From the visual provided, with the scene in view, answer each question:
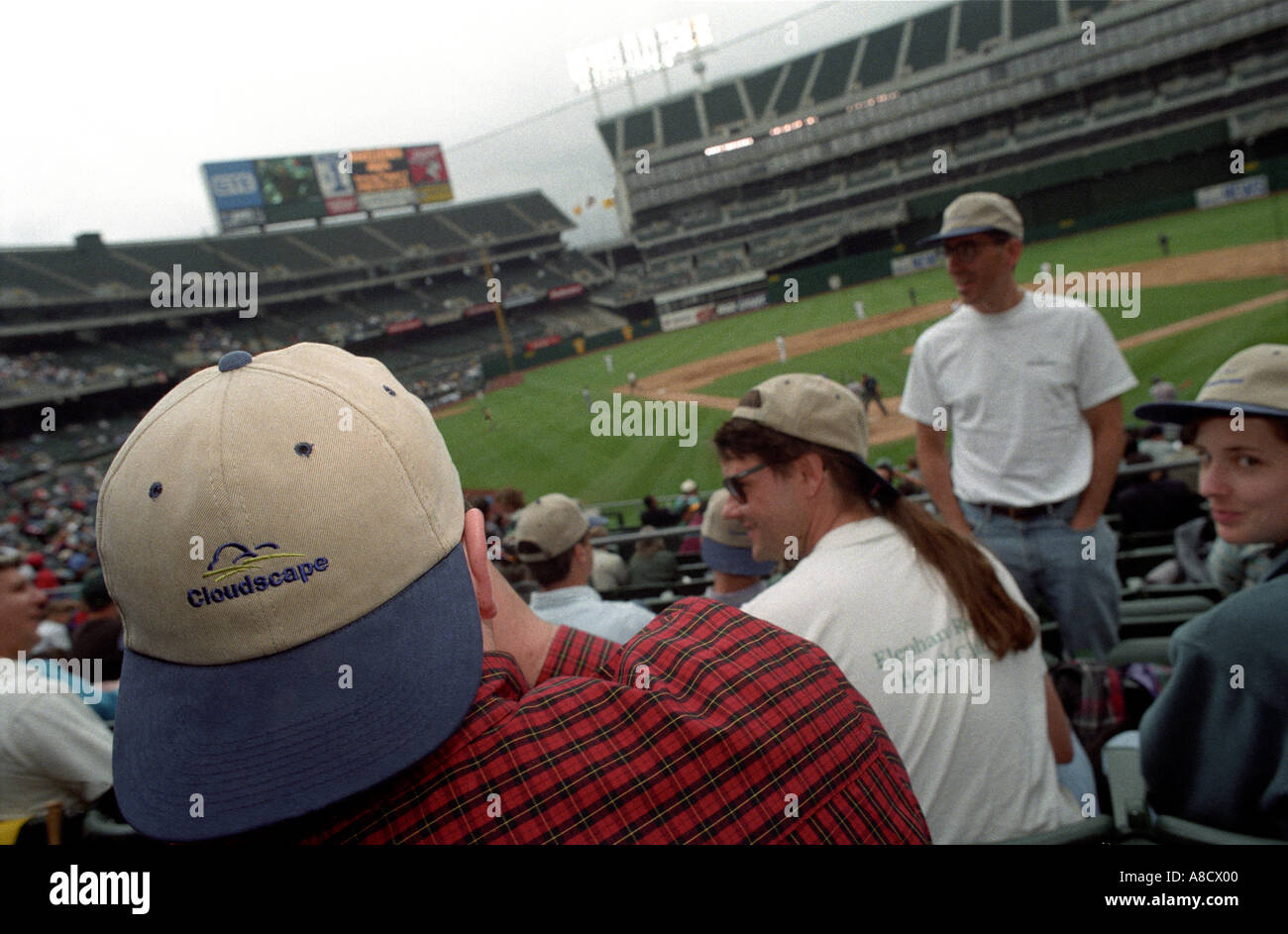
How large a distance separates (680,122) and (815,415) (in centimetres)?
3444

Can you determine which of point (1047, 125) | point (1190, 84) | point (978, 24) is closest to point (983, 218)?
point (1047, 125)

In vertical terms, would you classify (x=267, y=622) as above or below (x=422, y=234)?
below

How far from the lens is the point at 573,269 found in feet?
137

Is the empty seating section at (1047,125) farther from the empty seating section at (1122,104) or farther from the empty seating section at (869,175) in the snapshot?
the empty seating section at (869,175)

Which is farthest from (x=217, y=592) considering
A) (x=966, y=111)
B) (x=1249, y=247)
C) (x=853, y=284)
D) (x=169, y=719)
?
(x=966, y=111)

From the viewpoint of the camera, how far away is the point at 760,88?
107 feet

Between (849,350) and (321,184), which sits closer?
(849,350)

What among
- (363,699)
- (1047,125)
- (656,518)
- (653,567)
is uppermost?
(1047,125)

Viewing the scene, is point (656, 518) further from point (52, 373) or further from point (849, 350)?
point (52, 373)

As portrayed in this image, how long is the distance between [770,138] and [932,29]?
10.4m

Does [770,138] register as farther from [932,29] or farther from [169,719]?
[169,719]

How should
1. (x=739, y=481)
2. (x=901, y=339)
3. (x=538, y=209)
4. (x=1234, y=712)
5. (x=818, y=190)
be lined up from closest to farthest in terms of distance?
1. (x=1234, y=712)
2. (x=739, y=481)
3. (x=901, y=339)
4. (x=818, y=190)
5. (x=538, y=209)

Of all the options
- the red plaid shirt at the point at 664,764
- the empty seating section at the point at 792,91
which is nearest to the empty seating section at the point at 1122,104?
the empty seating section at the point at 792,91

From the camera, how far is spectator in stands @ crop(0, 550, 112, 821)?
6.16ft
